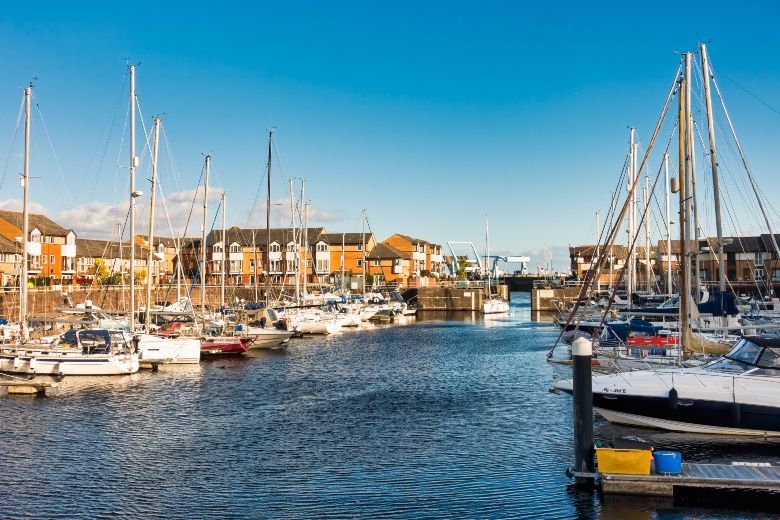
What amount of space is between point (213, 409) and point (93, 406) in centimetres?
576

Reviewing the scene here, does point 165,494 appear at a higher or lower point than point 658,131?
lower

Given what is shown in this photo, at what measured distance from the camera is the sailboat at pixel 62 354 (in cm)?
4328

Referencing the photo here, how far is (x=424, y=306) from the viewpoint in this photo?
133 meters

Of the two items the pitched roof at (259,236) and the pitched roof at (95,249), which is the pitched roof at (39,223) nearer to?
the pitched roof at (95,249)

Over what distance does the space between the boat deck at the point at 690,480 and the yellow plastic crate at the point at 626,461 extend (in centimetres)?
19

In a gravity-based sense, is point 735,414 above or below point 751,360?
below

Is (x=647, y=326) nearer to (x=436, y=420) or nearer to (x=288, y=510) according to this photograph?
(x=436, y=420)

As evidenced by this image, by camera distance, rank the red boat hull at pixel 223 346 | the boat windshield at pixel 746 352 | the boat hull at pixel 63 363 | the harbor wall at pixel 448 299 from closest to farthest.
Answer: the boat windshield at pixel 746 352, the boat hull at pixel 63 363, the red boat hull at pixel 223 346, the harbor wall at pixel 448 299

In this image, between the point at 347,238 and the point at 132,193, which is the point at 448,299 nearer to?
the point at 347,238

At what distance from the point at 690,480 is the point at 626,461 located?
5.72ft

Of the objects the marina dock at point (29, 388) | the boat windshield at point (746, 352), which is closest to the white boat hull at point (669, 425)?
the boat windshield at point (746, 352)

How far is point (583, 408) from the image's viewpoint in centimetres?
2223

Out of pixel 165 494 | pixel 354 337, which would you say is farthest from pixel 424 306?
pixel 165 494

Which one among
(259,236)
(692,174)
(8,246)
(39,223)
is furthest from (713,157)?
(259,236)
